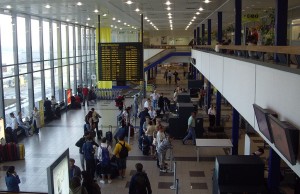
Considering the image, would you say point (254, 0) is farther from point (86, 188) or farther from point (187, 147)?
point (86, 188)

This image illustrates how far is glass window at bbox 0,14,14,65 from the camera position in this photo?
17.9 meters

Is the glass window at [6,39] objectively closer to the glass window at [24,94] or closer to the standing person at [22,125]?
the glass window at [24,94]

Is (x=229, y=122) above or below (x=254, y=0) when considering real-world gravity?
below

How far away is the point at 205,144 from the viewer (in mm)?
13820

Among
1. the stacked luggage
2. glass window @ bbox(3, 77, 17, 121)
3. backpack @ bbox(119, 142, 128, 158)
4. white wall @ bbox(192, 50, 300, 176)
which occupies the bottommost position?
the stacked luggage

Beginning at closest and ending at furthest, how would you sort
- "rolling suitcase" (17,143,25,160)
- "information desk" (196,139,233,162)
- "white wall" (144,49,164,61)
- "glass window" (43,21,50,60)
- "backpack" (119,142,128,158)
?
"backpack" (119,142,128,158) < "information desk" (196,139,233,162) < "rolling suitcase" (17,143,25,160) < "glass window" (43,21,50,60) < "white wall" (144,49,164,61)

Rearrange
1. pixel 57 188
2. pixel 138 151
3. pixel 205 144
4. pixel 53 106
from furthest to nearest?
pixel 53 106 < pixel 138 151 < pixel 205 144 < pixel 57 188

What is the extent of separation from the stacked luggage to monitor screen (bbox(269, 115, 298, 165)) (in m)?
11.3

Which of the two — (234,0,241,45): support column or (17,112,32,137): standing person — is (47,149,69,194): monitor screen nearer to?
(234,0,241,45): support column

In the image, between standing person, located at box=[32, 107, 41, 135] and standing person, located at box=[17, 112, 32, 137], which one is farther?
standing person, located at box=[32, 107, 41, 135]

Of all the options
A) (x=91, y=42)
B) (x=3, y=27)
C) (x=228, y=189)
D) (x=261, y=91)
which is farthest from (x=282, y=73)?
(x=91, y=42)

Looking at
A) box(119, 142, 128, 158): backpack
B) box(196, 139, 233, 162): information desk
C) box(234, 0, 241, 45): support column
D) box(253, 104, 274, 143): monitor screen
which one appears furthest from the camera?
box(196, 139, 233, 162): information desk

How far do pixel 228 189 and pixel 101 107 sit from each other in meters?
19.5

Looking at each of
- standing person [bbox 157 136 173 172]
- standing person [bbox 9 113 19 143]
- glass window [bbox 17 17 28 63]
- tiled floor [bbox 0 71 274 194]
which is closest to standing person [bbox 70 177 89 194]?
tiled floor [bbox 0 71 274 194]
